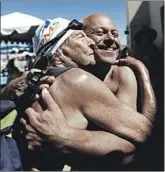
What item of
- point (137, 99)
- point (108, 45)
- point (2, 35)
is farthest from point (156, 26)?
point (2, 35)

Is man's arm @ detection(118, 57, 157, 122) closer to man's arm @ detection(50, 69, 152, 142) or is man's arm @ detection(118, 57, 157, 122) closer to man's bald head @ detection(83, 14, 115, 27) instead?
man's arm @ detection(50, 69, 152, 142)

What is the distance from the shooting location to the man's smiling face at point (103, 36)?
206cm

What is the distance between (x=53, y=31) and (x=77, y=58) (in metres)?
0.21

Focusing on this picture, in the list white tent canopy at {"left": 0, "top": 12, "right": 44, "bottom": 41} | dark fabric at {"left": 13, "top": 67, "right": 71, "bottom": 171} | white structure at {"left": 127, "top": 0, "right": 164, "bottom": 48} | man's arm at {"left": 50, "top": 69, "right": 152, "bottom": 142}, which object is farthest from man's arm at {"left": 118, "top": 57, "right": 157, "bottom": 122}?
white tent canopy at {"left": 0, "top": 12, "right": 44, "bottom": 41}

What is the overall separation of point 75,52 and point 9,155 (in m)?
0.66

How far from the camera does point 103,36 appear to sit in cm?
217

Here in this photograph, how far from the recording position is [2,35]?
705 cm

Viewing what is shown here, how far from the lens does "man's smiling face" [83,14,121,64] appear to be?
206 cm

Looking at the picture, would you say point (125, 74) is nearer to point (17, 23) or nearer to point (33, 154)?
point (33, 154)

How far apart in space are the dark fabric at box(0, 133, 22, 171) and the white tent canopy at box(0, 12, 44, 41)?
17.2ft

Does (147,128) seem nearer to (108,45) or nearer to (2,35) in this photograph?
(108,45)

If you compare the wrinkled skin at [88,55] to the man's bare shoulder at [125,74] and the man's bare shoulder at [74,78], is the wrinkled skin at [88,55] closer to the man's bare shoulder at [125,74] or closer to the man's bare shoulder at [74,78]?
the man's bare shoulder at [125,74]

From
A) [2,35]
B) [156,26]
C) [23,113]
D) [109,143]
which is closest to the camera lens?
[109,143]

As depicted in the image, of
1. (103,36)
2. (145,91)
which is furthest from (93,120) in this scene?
(103,36)
